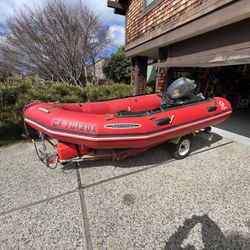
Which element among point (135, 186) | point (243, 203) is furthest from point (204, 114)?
point (135, 186)

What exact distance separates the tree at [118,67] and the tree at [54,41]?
2381 millimetres

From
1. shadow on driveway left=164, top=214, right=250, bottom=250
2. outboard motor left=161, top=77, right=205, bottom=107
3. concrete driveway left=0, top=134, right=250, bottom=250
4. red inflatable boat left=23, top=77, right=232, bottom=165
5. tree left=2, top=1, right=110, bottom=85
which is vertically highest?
tree left=2, top=1, right=110, bottom=85

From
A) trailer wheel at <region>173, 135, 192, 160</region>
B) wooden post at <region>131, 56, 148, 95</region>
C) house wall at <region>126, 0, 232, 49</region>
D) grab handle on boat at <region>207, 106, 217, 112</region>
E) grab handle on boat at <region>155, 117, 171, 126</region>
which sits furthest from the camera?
wooden post at <region>131, 56, 148, 95</region>

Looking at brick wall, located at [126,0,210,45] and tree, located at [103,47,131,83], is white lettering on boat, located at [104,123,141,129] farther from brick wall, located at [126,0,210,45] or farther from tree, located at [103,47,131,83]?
tree, located at [103,47,131,83]

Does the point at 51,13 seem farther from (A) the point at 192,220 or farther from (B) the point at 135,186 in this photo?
(A) the point at 192,220

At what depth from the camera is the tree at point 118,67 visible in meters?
12.9

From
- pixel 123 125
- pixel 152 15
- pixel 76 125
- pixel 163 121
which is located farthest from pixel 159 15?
pixel 76 125

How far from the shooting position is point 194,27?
3543 mm

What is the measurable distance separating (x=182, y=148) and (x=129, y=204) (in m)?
1.51

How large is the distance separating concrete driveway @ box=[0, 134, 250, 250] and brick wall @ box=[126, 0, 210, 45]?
3252 millimetres

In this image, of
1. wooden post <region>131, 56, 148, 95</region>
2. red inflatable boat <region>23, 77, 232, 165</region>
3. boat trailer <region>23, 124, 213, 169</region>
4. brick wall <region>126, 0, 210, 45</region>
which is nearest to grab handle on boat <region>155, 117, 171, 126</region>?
red inflatable boat <region>23, 77, 232, 165</region>

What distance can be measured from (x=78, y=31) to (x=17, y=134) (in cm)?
784

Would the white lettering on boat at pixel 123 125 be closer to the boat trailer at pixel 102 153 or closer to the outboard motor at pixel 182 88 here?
the boat trailer at pixel 102 153

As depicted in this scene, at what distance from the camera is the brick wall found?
3.85 m
